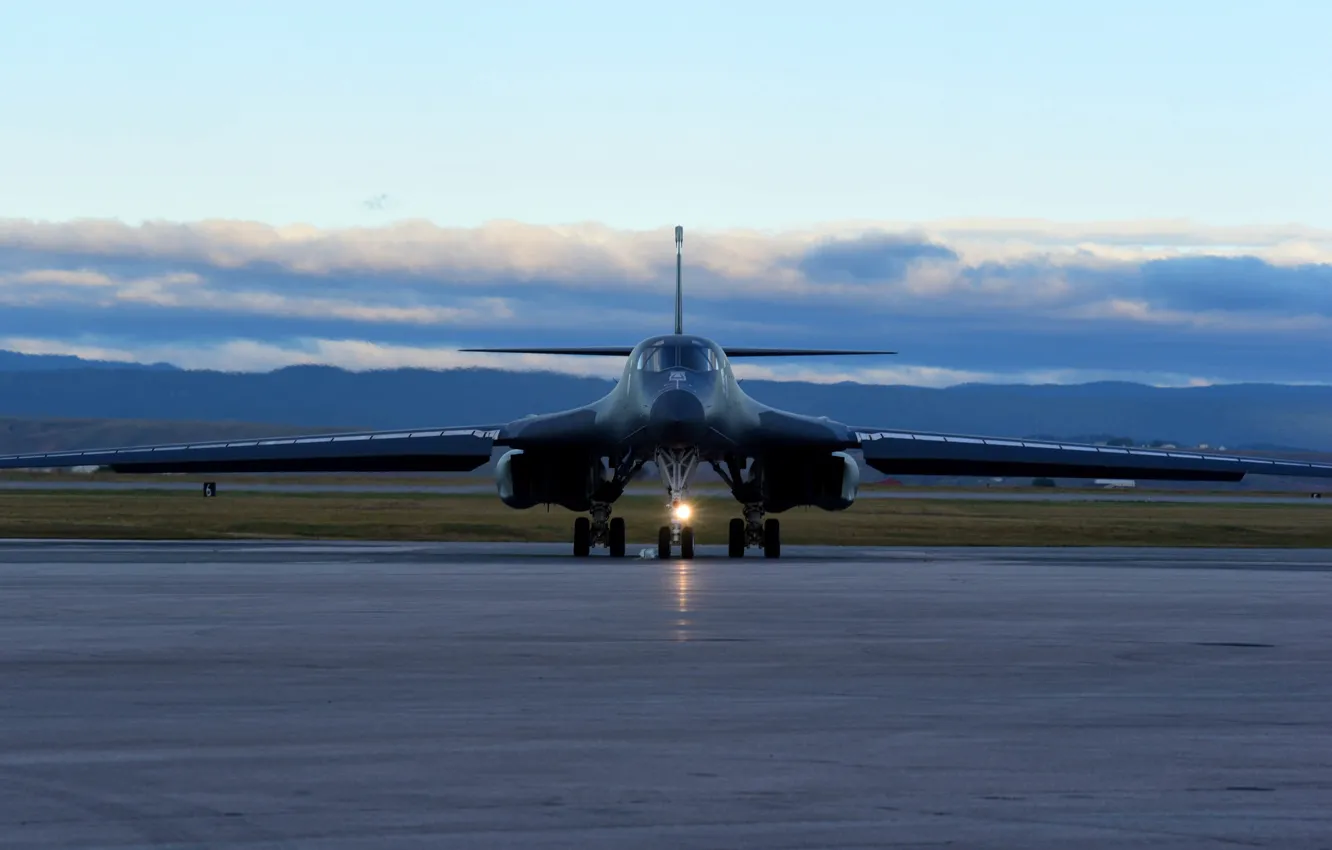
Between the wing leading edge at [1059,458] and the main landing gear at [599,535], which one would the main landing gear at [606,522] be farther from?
the wing leading edge at [1059,458]

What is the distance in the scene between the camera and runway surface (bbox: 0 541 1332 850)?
584cm

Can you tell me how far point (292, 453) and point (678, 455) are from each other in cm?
775

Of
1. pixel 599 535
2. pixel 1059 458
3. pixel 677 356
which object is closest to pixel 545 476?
pixel 599 535

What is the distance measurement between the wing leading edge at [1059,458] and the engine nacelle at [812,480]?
2.41ft

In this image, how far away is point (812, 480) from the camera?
3150cm

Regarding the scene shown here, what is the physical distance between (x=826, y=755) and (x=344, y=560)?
19606 millimetres

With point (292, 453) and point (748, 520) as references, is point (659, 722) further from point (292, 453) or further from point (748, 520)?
point (292, 453)

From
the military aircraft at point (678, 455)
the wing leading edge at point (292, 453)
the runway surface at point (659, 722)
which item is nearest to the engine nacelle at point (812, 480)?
the military aircraft at point (678, 455)

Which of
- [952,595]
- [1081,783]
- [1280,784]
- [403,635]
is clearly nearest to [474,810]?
[1081,783]

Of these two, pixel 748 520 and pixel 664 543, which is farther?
pixel 748 520

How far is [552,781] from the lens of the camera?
658cm

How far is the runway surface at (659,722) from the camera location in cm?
584

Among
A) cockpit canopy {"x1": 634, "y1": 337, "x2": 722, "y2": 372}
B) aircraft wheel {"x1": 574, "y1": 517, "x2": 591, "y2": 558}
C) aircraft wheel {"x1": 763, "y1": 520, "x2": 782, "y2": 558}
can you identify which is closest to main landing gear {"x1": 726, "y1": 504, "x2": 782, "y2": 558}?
aircraft wheel {"x1": 763, "y1": 520, "x2": 782, "y2": 558}

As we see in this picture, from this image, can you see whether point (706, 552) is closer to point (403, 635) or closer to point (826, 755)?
point (403, 635)
